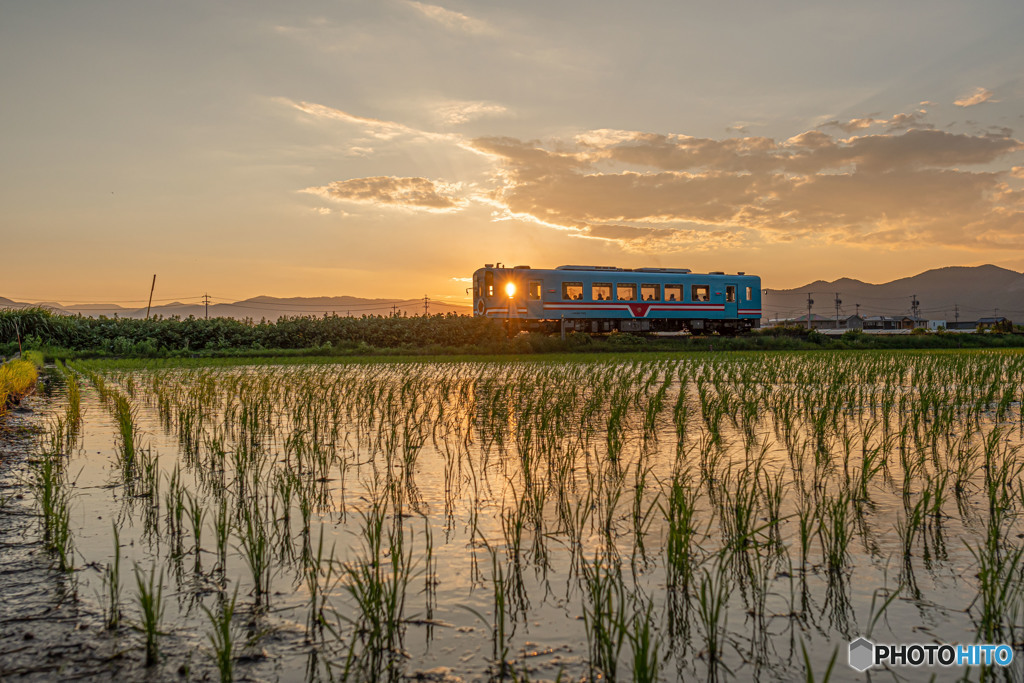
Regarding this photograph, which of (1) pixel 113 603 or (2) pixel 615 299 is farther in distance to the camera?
(2) pixel 615 299

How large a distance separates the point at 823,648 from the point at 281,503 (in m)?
3.19

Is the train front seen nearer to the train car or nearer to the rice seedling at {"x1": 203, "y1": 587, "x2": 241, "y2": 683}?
the train car

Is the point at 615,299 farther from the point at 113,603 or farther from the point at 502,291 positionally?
the point at 113,603

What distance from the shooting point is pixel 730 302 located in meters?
34.8

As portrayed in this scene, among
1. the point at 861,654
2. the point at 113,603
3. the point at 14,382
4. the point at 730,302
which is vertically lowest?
the point at 861,654

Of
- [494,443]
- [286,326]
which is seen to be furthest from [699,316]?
[494,443]

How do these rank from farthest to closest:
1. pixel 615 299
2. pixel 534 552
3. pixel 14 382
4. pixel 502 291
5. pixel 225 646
→ pixel 615 299
pixel 502 291
pixel 14 382
pixel 534 552
pixel 225 646

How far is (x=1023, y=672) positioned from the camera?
212 cm

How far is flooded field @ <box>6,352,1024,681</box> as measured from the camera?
227 cm

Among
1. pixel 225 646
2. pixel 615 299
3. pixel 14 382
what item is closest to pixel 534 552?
pixel 225 646

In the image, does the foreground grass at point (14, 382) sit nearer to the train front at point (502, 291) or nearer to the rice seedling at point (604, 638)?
the rice seedling at point (604, 638)

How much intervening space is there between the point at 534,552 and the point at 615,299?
94.9 feet

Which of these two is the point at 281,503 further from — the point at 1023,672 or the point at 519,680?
the point at 1023,672

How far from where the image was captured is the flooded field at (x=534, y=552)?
227cm
